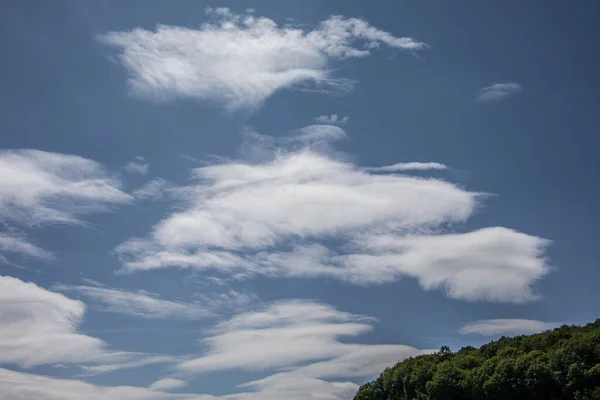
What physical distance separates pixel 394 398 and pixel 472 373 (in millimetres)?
24841

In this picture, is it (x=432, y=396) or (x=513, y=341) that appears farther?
(x=513, y=341)

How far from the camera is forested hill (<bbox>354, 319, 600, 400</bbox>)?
92.9 metres

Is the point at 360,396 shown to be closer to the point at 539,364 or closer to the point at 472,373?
the point at 472,373

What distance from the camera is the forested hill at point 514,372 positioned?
305ft

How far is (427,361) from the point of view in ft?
444

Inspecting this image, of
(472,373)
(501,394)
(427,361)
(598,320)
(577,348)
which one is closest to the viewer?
(577,348)

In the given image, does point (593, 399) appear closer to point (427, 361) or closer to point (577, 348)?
point (577, 348)

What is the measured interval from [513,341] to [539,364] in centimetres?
2932

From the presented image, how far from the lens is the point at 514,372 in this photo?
3947 inches

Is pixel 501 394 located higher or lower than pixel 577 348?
lower

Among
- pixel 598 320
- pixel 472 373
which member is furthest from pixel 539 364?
pixel 598 320

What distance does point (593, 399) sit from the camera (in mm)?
86375

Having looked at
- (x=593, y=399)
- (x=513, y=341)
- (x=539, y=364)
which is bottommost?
(x=593, y=399)

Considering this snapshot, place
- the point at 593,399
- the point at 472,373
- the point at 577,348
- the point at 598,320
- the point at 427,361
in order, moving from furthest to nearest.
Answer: the point at 427,361 < the point at 598,320 < the point at 472,373 < the point at 577,348 < the point at 593,399
